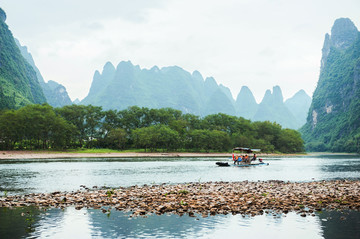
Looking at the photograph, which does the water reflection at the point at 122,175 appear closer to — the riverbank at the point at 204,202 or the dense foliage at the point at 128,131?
the riverbank at the point at 204,202

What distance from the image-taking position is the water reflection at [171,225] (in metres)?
17.4

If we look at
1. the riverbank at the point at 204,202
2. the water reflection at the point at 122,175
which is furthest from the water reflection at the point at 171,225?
the water reflection at the point at 122,175

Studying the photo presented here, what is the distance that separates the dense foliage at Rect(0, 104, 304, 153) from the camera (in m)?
120

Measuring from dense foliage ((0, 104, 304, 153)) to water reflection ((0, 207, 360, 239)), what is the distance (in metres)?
105

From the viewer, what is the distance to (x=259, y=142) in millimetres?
166500

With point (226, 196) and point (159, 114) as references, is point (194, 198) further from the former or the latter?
point (159, 114)

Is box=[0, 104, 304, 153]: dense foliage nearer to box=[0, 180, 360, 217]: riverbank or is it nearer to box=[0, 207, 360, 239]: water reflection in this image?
box=[0, 180, 360, 217]: riverbank

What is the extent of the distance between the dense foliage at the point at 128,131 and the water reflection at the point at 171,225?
105 metres

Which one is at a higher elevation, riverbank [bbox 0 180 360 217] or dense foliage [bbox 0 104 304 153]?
dense foliage [bbox 0 104 304 153]

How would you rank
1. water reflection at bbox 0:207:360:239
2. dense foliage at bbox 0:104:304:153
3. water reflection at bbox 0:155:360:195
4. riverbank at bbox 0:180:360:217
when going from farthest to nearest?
dense foliage at bbox 0:104:304:153, water reflection at bbox 0:155:360:195, riverbank at bbox 0:180:360:217, water reflection at bbox 0:207:360:239

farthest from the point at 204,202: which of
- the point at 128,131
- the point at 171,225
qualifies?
the point at 128,131

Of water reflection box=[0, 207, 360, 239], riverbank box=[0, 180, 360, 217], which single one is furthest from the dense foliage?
water reflection box=[0, 207, 360, 239]

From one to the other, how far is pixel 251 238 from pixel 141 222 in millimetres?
6803

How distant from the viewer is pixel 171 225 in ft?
62.7
